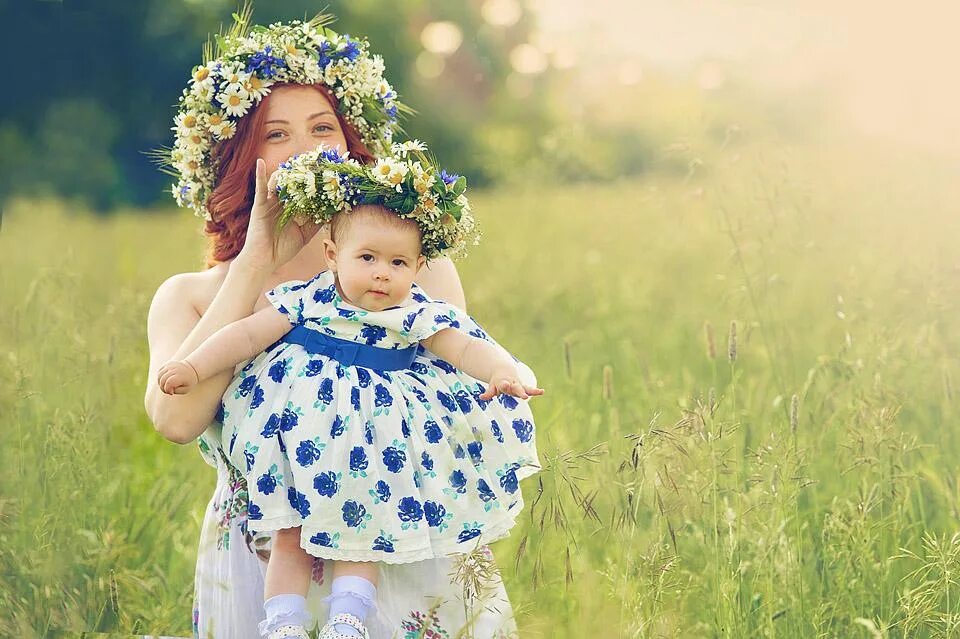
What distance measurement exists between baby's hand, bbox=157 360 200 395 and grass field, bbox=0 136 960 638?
54cm

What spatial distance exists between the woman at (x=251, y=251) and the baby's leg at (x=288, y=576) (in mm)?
118

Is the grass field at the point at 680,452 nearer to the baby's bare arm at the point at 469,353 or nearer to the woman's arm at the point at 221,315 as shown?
the baby's bare arm at the point at 469,353

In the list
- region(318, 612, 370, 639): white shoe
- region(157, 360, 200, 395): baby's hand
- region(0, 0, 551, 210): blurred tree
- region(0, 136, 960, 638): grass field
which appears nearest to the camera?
region(318, 612, 370, 639): white shoe

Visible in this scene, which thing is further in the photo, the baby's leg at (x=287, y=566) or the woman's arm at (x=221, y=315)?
the woman's arm at (x=221, y=315)

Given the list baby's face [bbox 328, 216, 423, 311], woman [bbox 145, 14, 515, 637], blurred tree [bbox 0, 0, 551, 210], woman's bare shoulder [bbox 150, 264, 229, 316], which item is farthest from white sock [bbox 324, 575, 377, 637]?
blurred tree [bbox 0, 0, 551, 210]

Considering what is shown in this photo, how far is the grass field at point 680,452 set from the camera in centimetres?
289

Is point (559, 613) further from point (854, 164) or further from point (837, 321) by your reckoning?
point (854, 164)

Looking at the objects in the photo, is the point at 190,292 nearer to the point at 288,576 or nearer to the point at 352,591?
the point at 288,576

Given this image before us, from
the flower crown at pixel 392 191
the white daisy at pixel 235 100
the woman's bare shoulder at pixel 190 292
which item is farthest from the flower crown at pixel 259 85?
the flower crown at pixel 392 191

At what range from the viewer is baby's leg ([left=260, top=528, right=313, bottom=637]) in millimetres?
2566

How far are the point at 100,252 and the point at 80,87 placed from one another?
10.7ft

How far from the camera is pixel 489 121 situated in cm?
1424

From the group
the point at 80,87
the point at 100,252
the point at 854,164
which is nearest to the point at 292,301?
the point at 854,164

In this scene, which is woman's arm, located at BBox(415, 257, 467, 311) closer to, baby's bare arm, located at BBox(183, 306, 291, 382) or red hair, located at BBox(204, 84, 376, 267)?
red hair, located at BBox(204, 84, 376, 267)
